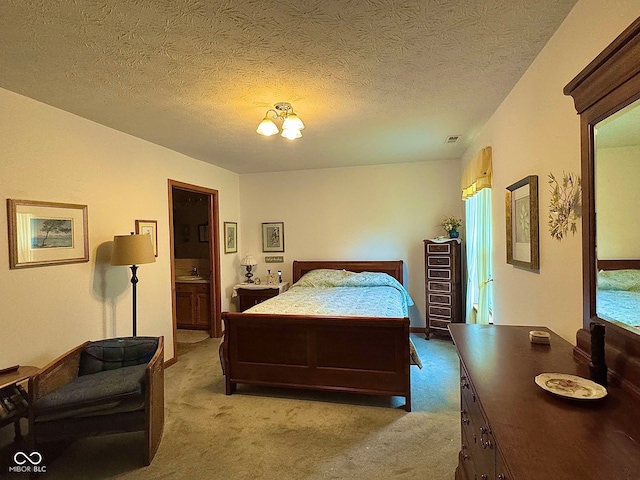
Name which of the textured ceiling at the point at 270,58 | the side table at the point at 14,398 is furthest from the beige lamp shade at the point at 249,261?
the side table at the point at 14,398

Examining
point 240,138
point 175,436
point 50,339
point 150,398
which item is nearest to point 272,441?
point 175,436

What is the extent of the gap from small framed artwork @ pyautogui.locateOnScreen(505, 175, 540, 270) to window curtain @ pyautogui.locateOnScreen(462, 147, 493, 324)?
0.66m

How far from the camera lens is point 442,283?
4.50m

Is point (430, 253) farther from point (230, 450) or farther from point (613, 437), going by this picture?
point (613, 437)

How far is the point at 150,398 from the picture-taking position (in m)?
2.11

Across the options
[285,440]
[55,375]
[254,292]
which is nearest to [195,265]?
[254,292]

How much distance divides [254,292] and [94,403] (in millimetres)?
3058

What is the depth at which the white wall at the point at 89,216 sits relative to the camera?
7.64 feet

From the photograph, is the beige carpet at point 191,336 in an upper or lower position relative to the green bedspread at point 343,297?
lower

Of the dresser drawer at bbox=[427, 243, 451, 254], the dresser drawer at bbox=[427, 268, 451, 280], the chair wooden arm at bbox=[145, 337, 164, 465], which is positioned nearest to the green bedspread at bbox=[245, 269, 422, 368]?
the dresser drawer at bbox=[427, 268, 451, 280]

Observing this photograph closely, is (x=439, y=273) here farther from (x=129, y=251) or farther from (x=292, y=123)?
(x=129, y=251)

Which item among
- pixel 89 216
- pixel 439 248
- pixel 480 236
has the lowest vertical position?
pixel 439 248

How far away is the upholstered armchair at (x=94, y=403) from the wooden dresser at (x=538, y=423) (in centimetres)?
189

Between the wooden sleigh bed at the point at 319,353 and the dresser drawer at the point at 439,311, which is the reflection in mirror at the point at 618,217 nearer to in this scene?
the wooden sleigh bed at the point at 319,353
